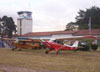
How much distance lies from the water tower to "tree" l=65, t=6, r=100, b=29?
729 inches

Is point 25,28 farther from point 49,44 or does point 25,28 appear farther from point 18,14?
point 49,44

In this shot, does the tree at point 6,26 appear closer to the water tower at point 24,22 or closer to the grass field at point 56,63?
the water tower at point 24,22

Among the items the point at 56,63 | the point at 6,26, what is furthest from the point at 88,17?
the point at 56,63

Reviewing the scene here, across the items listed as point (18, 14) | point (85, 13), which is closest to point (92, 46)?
point (85, 13)

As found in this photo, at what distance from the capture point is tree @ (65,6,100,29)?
57719mm

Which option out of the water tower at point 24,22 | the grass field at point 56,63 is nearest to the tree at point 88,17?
the water tower at point 24,22

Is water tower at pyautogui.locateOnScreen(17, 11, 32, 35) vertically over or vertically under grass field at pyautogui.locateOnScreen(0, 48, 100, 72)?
over

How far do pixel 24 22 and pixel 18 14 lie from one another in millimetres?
5925

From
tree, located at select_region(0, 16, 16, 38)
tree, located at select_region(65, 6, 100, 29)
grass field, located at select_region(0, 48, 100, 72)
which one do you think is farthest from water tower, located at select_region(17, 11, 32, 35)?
grass field, located at select_region(0, 48, 100, 72)

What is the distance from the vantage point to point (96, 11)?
58781 mm

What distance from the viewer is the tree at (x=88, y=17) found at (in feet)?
189

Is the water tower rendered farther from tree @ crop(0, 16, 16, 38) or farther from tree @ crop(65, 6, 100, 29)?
tree @ crop(65, 6, 100, 29)

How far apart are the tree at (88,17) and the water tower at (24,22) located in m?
18.5

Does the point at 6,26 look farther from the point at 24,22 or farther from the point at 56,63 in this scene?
the point at 56,63
